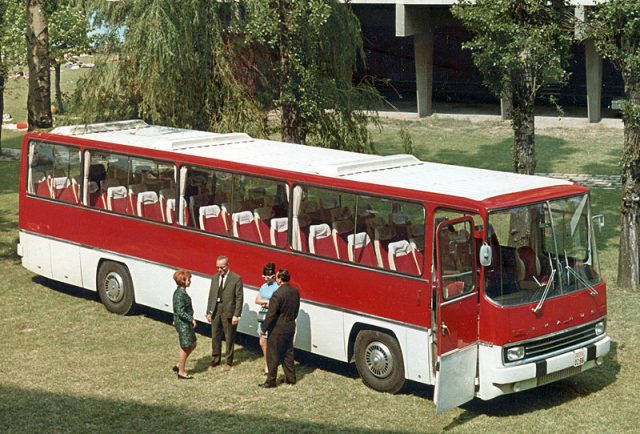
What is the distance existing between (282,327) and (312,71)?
33.5 ft

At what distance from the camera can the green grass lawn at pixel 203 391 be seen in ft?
45.1

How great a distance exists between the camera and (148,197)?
1852cm

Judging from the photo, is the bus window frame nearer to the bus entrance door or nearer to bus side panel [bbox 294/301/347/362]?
the bus entrance door

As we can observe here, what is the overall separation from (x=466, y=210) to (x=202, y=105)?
38.3ft

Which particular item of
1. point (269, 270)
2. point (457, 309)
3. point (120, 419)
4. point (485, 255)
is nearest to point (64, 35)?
point (269, 270)

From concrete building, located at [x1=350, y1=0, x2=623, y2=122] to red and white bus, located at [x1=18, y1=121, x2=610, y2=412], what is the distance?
2489 cm

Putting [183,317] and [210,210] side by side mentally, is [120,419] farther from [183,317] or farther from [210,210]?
[210,210]

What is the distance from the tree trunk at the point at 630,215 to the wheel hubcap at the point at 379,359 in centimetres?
692

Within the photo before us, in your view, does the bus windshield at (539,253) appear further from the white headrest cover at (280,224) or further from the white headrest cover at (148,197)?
the white headrest cover at (148,197)

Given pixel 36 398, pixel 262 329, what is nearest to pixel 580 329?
pixel 262 329

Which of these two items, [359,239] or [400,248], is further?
[359,239]

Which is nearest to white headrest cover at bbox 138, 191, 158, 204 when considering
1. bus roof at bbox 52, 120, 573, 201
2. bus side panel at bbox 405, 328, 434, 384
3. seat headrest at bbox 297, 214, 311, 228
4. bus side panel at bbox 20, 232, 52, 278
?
bus roof at bbox 52, 120, 573, 201

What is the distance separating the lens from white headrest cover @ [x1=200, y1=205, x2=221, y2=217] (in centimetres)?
1733

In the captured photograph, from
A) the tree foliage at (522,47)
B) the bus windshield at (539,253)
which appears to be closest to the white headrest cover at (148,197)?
the bus windshield at (539,253)
